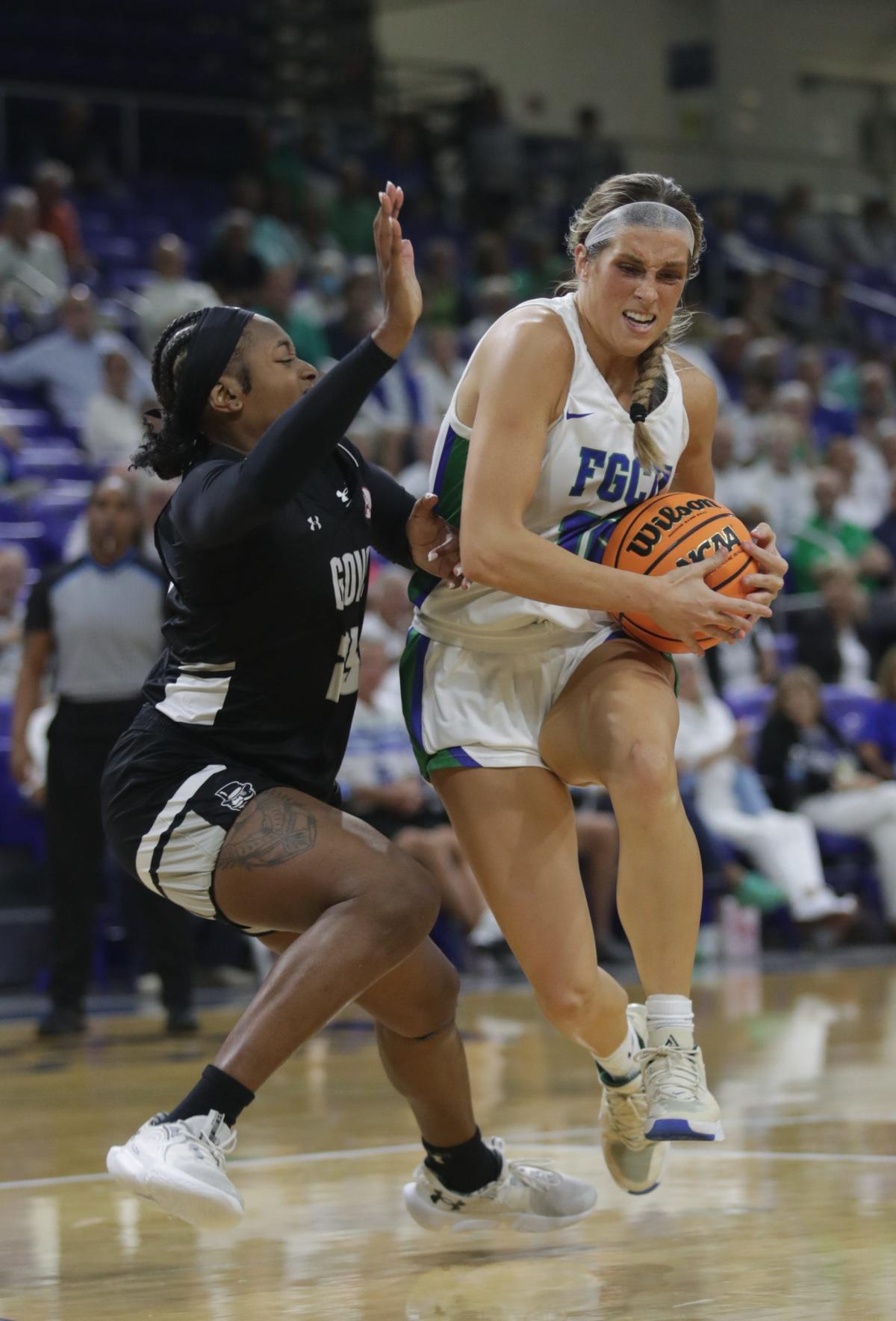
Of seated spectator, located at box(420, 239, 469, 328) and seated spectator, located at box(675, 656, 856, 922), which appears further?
seated spectator, located at box(420, 239, 469, 328)

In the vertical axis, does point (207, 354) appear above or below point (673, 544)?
above

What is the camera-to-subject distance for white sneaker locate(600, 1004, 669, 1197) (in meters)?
3.62

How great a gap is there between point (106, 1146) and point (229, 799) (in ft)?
5.70

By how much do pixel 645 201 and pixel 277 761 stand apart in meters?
1.22

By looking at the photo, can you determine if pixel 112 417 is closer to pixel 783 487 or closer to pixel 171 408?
pixel 783 487

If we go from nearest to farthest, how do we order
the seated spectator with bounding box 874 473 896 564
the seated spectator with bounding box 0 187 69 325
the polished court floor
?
the polished court floor, the seated spectator with bounding box 0 187 69 325, the seated spectator with bounding box 874 473 896 564

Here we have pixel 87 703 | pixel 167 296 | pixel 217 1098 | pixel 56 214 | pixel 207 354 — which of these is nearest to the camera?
pixel 217 1098

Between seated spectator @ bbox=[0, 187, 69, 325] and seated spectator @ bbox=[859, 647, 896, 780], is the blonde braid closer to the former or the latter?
seated spectator @ bbox=[859, 647, 896, 780]

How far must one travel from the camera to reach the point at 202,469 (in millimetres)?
3188

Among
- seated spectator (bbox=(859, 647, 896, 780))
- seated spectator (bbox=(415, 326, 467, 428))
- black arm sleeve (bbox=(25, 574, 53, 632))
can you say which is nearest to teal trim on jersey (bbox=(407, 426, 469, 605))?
black arm sleeve (bbox=(25, 574, 53, 632))

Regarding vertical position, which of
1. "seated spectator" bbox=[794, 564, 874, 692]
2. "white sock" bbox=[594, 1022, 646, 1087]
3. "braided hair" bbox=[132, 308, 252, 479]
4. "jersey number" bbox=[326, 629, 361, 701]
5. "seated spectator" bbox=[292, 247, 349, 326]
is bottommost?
"seated spectator" bbox=[794, 564, 874, 692]

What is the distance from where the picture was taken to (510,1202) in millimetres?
3590

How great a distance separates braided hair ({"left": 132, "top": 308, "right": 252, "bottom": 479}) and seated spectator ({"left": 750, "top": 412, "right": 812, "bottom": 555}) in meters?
8.18

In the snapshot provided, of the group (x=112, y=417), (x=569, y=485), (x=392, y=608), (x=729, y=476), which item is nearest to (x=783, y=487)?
(x=729, y=476)
